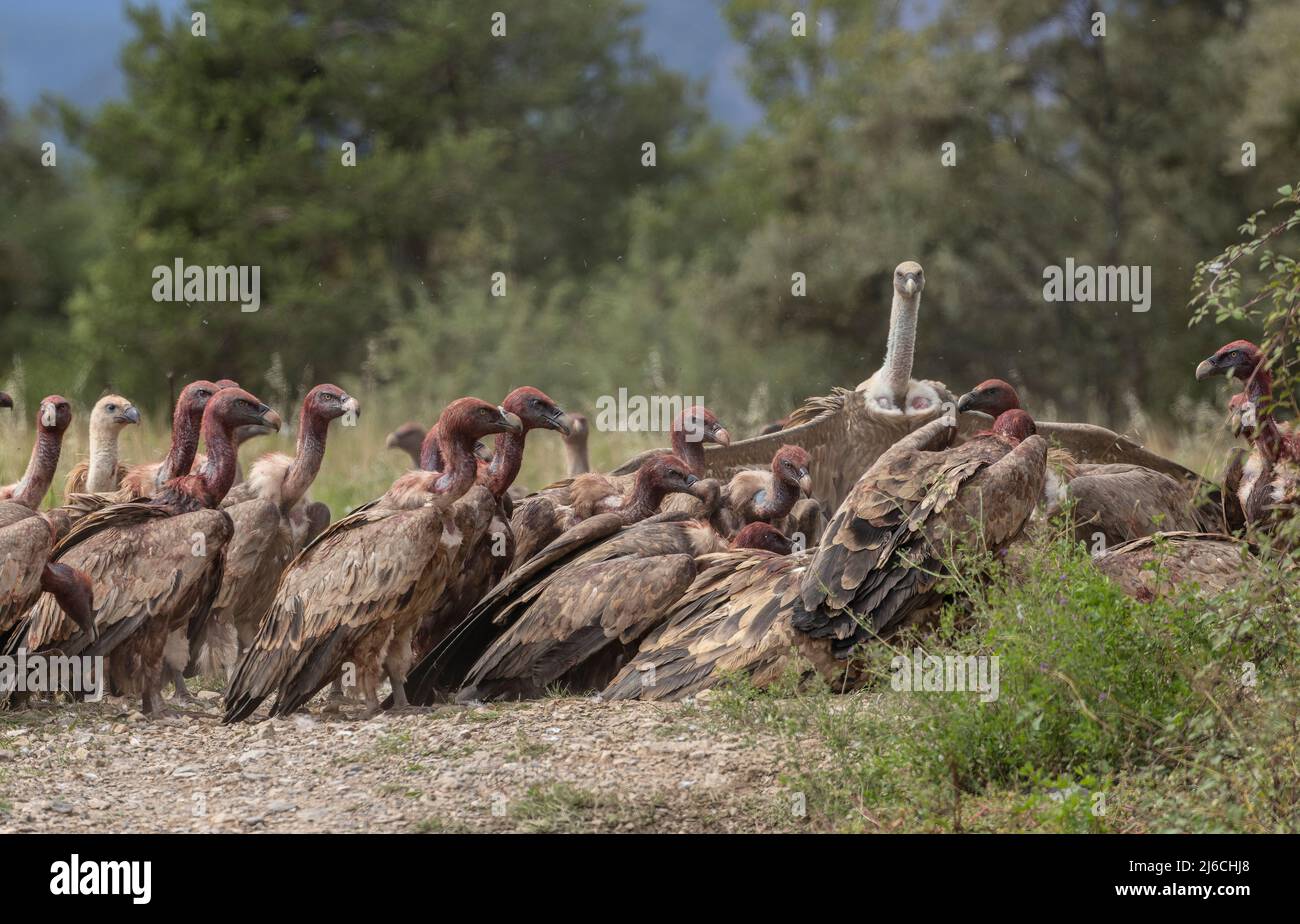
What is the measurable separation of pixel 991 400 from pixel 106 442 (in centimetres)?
478

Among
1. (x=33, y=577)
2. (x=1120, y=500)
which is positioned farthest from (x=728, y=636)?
(x=33, y=577)

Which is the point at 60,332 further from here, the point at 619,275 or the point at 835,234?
the point at 835,234

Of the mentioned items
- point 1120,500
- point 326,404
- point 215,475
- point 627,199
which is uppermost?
point 627,199

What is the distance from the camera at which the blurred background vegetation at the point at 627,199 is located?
23000 millimetres

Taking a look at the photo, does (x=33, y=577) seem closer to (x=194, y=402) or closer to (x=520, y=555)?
(x=194, y=402)

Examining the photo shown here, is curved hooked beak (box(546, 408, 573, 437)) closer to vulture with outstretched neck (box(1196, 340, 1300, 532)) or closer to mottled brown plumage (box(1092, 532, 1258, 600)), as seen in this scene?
mottled brown plumage (box(1092, 532, 1258, 600))

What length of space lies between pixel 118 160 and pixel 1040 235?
13.1 meters

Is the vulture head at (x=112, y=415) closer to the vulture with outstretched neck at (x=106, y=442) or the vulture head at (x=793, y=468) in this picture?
the vulture with outstretched neck at (x=106, y=442)

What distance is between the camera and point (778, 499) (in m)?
9.38

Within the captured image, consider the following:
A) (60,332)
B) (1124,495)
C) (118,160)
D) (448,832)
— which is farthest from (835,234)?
(448,832)

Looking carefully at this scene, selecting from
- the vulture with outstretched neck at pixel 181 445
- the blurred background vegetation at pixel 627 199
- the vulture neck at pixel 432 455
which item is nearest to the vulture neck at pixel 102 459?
the vulture with outstretched neck at pixel 181 445

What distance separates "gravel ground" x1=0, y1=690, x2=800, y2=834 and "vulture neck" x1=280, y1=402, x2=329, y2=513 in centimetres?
176

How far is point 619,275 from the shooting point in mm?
28219

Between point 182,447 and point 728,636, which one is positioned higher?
point 182,447
